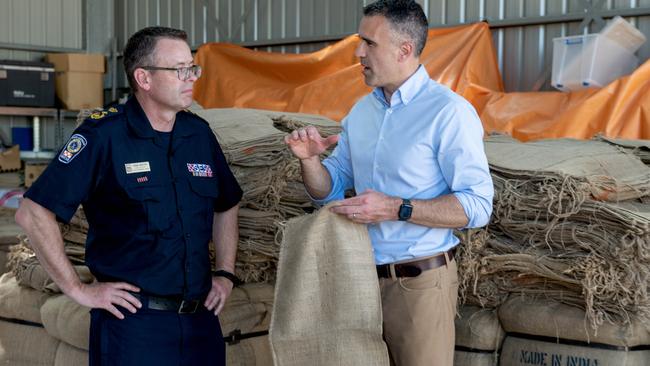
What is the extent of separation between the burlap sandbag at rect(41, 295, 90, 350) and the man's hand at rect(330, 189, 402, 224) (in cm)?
127

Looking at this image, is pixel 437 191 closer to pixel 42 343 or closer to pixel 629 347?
pixel 629 347

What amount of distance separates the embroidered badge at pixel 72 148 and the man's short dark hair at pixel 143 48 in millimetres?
229

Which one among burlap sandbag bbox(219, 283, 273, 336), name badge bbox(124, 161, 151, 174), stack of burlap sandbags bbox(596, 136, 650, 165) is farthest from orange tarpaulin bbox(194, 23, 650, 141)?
name badge bbox(124, 161, 151, 174)

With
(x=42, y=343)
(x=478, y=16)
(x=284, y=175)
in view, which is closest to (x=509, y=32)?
(x=478, y=16)

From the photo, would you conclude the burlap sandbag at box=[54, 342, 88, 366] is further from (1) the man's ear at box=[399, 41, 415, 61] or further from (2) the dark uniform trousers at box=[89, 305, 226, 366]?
(1) the man's ear at box=[399, 41, 415, 61]

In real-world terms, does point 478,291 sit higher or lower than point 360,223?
lower

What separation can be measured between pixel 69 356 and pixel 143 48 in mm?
1290

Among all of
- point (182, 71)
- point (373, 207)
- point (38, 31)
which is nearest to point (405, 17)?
point (373, 207)

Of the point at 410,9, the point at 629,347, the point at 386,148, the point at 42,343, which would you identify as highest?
the point at 410,9

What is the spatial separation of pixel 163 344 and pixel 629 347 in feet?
4.40

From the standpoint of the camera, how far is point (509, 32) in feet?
20.4

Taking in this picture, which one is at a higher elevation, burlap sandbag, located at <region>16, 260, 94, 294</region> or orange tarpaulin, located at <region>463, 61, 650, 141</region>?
orange tarpaulin, located at <region>463, 61, 650, 141</region>

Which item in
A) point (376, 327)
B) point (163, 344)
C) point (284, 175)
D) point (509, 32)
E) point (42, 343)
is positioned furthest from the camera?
point (509, 32)

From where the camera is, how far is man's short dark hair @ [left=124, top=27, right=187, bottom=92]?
93.8 inches
